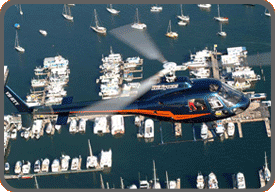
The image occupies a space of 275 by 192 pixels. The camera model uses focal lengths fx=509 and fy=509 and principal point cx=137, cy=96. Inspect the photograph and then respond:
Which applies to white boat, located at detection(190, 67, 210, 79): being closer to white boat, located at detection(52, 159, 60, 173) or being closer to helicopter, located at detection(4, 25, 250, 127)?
white boat, located at detection(52, 159, 60, 173)

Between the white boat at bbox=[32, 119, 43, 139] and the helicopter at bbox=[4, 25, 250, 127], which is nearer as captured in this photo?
the helicopter at bbox=[4, 25, 250, 127]

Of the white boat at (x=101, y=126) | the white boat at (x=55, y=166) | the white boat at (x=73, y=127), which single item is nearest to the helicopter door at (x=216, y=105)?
the white boat at (x=55, y=166)

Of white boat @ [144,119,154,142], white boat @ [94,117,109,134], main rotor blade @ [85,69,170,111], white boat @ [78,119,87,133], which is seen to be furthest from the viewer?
white boat @ [78,119,87,133]

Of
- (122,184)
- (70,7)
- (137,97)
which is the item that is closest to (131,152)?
(122,184)

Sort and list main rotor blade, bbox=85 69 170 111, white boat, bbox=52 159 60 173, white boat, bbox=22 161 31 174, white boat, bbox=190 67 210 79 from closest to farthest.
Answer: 1. main rotor blade, bbox=85 69 170 111
2. white boat, bbox=52 159 60 173
3. white boat, bbox=22 161 31 174
4. white boat, bbox=190 67 210 79

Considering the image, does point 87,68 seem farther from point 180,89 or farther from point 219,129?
point 180,89

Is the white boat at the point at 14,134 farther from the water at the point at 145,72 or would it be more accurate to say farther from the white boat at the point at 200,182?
the white boat at the point at 200,182

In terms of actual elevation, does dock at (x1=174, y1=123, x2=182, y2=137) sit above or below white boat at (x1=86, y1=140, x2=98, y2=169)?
above

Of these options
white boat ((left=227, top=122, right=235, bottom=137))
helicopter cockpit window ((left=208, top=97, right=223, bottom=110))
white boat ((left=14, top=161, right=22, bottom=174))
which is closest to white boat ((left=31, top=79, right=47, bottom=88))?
white boat ((left=14, top=161, right=22, bottom=174))
